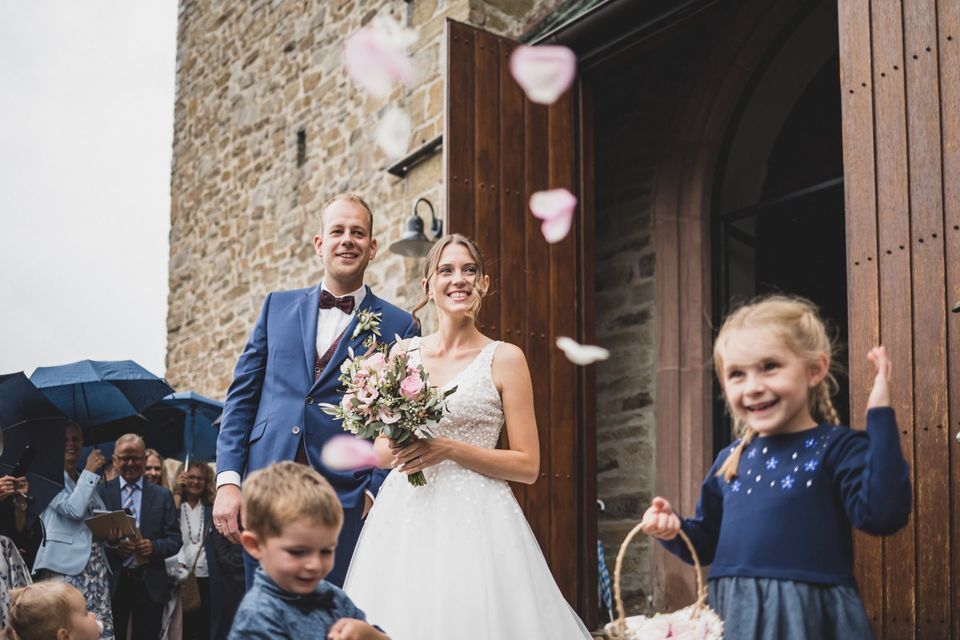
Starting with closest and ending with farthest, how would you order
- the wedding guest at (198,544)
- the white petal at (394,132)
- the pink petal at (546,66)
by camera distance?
the pink petal at (546,66) < the white petal at (394,132) < the wedding guest at (198,544)

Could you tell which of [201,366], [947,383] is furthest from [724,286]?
[201,366]

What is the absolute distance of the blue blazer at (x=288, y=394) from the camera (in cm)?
362

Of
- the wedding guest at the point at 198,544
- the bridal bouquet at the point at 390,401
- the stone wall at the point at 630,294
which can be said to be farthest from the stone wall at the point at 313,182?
the bridal bouquet at the point at 390,401

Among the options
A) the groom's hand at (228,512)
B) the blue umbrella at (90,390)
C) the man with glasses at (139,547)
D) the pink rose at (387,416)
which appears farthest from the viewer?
the blue umbrella at (90,390)

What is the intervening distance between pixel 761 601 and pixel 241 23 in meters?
10.3

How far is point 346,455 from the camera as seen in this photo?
11.9ft

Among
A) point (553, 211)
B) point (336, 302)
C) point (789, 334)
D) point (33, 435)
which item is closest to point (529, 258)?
point (553, 211)

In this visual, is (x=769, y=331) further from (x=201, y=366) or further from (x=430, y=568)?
(x=201, y=366)

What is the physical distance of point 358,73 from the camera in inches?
357

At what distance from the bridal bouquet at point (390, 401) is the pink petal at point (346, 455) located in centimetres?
37

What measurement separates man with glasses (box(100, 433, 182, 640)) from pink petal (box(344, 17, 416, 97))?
3368 millimetres

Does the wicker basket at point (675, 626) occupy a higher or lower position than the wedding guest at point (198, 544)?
higher

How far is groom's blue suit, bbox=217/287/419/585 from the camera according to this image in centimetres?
362

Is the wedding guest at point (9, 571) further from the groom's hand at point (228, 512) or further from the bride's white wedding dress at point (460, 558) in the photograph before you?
the bride's white wedding dress at point (460, 558)
